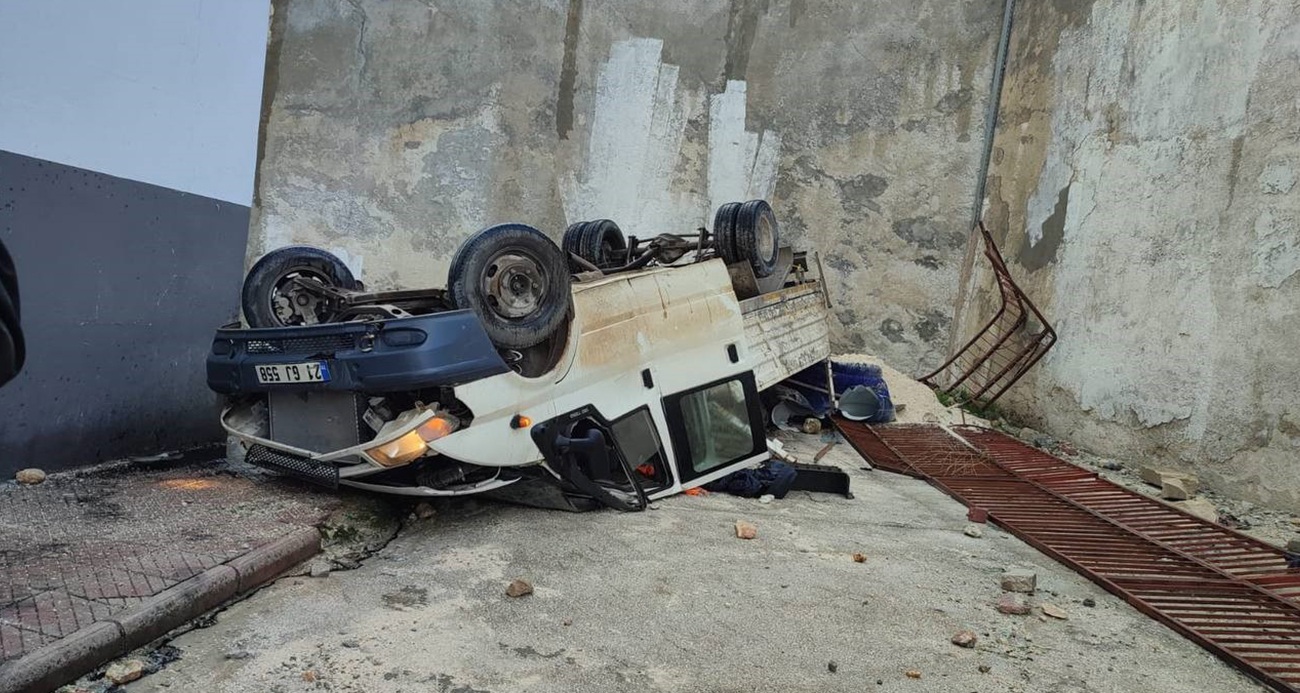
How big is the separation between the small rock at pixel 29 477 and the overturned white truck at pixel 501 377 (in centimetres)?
120

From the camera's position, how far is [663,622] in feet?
11.7

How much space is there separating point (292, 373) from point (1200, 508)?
21.2 ft

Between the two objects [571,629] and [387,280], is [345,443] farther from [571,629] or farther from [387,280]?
[387,280]

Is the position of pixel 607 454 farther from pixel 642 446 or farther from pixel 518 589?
pixel 518 589

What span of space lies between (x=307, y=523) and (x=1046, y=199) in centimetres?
869

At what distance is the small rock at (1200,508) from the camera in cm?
613

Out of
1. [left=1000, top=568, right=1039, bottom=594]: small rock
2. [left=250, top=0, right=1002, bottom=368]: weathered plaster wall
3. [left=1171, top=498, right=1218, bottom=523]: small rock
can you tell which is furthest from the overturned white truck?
[left=250, top=0, right=1002, bottom=368]: weathered plaster wall

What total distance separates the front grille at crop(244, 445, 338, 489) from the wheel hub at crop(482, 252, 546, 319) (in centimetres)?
124

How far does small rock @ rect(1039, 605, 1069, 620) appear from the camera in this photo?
3949 mm

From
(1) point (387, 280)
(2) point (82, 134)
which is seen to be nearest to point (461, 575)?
(2) point (82, 134)

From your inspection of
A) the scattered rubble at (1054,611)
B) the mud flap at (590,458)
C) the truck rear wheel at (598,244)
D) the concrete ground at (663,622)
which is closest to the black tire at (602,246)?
the truck rear wheel at (598,244)

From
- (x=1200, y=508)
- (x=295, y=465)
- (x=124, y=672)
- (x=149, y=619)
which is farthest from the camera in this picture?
(x=1200, y=508)

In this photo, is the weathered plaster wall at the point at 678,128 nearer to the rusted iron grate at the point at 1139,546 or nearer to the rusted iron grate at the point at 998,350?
the rusted iron grate at the point at 998,350

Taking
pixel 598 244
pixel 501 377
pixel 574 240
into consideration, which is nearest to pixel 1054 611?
pixel 501 377
